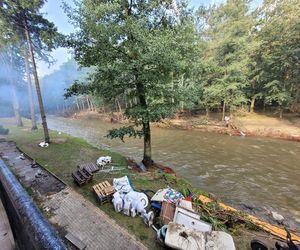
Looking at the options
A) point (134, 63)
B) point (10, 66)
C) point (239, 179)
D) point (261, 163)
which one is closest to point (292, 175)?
point (261, 163)

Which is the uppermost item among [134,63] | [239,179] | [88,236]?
[134,63]

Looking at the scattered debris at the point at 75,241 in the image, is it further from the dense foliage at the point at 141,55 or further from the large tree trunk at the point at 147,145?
the large tree trunk at the point at 147,145

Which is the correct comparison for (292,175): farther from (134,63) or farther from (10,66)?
(10,66)

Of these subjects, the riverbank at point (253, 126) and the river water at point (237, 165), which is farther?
the riverbank at point (253, 126)

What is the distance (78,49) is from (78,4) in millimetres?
1224

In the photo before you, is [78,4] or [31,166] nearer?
[78,4]

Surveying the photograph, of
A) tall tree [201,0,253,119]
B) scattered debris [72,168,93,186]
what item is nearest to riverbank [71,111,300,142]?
tall tree [201,0,253,119]

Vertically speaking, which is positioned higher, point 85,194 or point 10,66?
point 10,66

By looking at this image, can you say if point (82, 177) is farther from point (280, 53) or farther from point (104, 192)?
point (280, 53)

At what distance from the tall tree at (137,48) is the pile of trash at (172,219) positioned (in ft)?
8.03

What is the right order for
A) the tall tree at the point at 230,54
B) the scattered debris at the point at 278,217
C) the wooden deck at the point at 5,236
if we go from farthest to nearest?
the tall tree at the point at 230,54 → the scattered debris at the point at 278,217 → the wooden deck at the point at 5,236

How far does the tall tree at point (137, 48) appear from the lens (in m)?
4.98

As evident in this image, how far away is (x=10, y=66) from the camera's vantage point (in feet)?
46.5

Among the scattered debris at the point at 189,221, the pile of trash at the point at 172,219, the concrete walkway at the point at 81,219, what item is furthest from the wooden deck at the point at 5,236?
the scattered debris at the point at 189,221
